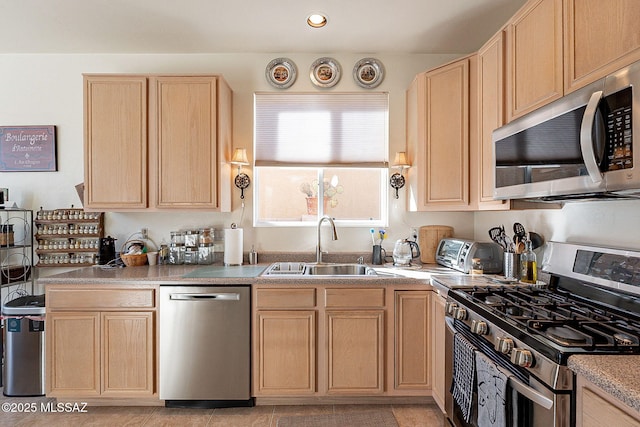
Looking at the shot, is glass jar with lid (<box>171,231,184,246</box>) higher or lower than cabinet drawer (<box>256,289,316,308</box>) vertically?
higher

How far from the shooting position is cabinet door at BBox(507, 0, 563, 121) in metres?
1.63

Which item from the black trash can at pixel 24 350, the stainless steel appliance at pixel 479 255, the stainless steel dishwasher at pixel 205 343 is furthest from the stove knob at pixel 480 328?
the black trash can at pixel 24 350

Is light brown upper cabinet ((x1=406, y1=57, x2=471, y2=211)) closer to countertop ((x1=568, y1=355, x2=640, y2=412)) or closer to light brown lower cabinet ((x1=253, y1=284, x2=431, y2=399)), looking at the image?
light brown lower cabinet ((x1=253, y1=284, x2=431, y2=399))

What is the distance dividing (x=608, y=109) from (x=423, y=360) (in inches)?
72.1

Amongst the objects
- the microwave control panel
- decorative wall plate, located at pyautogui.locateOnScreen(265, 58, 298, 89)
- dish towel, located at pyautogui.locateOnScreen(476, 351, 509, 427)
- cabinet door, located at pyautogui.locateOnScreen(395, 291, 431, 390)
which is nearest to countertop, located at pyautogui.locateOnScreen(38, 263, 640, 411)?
cabinet door, located at pyautogui.locateOnScreen(395, 291, 431, 390)

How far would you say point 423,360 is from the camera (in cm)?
245

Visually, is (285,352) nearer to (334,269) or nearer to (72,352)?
(334,269)

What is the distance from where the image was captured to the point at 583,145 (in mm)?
1248

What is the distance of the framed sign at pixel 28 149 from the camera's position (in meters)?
3.08

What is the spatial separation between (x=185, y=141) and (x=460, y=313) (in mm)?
2181

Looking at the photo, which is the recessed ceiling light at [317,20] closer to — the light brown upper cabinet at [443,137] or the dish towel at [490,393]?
the light brown upper cabinet at [443,137]

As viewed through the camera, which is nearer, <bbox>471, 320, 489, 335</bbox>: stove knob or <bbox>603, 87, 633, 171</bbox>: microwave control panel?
<bbox>603, 87, 633, 171</bbox>: microwave control panel

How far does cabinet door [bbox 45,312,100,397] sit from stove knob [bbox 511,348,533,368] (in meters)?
2.43

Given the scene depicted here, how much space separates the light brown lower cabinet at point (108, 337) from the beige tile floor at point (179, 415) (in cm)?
13
